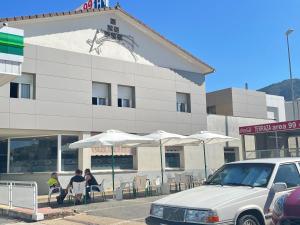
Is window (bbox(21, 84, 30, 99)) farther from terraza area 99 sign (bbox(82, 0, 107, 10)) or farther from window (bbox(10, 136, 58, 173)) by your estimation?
terraza area 99 sign (bbox(82, 0, 107, 10))

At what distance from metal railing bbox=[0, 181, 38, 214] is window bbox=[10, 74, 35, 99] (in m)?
6.17

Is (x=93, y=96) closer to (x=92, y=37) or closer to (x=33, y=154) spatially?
(x=92, y=37)

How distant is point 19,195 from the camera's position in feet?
43.4

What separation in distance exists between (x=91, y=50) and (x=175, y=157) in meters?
8.36

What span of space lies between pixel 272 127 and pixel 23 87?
44.1 feet

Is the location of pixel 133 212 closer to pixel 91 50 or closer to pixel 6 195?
pixel 6 195

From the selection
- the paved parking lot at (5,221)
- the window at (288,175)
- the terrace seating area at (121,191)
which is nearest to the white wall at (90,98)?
the terrace seating area at (121,191)

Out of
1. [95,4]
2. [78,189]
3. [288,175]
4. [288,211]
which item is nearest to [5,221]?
[78,189]

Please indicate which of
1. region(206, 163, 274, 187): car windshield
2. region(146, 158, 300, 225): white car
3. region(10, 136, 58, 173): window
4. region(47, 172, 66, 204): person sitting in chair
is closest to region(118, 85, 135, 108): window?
region(10, 136, 58, 173): window

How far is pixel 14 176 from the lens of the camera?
21.8 meters

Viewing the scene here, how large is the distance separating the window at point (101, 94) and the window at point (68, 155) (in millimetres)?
2338

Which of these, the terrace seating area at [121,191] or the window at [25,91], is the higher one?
the window at [25,91]

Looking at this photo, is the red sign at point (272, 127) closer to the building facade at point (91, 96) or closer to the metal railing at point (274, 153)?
the metal railing at point (274, 153)

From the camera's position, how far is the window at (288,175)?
833cm
